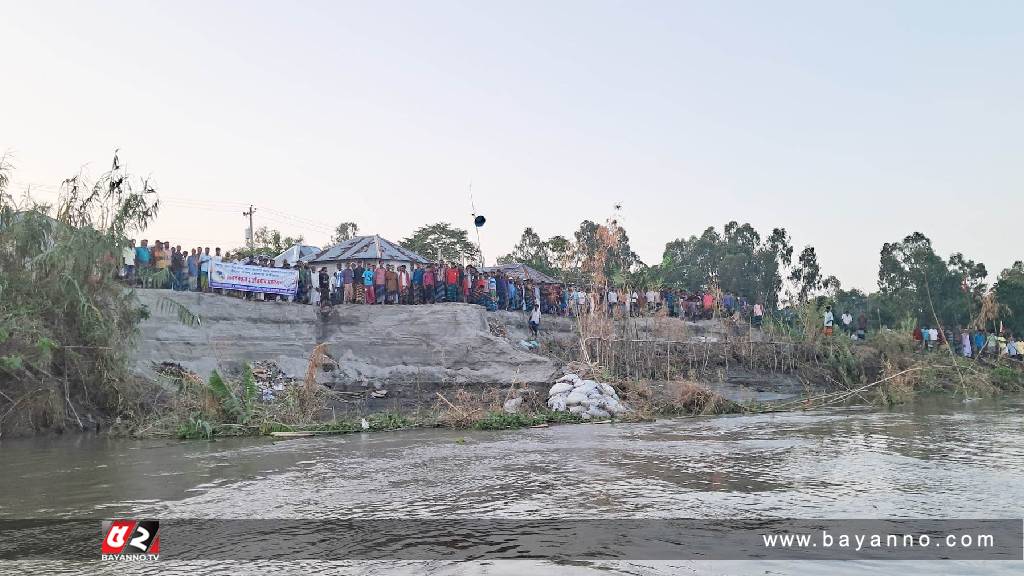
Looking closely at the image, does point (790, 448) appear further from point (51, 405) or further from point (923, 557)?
point (51, 405)

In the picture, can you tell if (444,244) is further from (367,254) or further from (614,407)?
(614,407)

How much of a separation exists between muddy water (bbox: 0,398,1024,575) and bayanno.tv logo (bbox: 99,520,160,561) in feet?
1.25

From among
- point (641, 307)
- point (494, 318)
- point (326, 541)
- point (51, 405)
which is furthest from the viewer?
point (641, 307)

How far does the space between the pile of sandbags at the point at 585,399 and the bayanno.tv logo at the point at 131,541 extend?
11678 mm

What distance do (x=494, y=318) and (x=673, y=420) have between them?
10045 mm

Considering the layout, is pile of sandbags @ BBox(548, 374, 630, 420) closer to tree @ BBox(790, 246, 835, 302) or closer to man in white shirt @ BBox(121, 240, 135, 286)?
man in white shirt @ BBox(121, 240, 135, 286)

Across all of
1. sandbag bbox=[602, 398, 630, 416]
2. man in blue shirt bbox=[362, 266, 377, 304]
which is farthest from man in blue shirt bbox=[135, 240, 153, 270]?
sandbag bbox=[602, 398, 630, 416]

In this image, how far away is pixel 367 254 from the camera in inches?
1635

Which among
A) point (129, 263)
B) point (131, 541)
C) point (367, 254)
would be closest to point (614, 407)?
point (131, 541)

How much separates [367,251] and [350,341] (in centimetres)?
2002

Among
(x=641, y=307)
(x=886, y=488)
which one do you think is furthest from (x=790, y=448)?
(x=641, y=307)

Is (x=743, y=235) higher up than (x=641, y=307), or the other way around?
(x=743, y=235)

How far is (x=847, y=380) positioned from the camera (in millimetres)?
25703

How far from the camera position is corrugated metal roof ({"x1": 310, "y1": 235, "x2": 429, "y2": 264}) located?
41531 millimetres
